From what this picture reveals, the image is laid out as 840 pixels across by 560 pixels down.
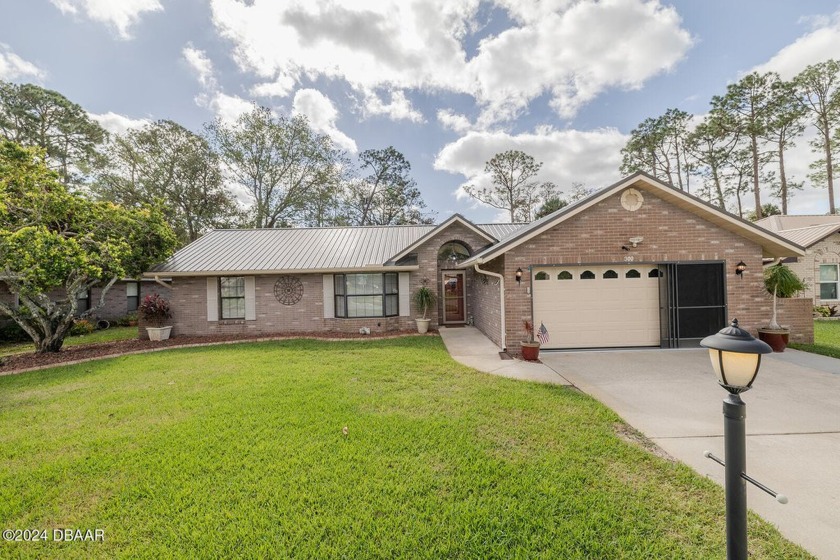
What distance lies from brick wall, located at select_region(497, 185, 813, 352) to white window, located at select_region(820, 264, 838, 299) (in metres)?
11.9

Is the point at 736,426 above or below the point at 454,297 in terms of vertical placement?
below

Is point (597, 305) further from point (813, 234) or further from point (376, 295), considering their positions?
point (813, 234)

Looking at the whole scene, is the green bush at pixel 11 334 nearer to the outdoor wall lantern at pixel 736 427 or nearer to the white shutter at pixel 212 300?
the white shutter at pixel 212 300

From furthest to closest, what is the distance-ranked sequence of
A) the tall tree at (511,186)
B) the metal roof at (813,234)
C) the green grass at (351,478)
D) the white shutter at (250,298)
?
the tall tree at (511,186), the metal roof at (813,234), the white shutter at (250,298), the green grass at (351,478)

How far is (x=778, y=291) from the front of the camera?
832 cm

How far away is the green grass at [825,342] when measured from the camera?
7.83 meters

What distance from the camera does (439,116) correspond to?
642 inches

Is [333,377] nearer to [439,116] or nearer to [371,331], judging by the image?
[371,331]

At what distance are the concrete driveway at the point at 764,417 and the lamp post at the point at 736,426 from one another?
3.14 ft

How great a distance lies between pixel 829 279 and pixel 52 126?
44104mm

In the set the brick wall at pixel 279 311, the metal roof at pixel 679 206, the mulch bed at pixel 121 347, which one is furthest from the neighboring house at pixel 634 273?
the mulch bed at pixel 121 347

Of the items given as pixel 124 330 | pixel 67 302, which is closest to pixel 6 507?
pixel 67 302

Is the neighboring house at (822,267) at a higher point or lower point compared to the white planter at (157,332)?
higher

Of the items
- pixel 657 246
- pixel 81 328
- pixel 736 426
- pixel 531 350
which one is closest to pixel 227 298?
pixel 81 328
